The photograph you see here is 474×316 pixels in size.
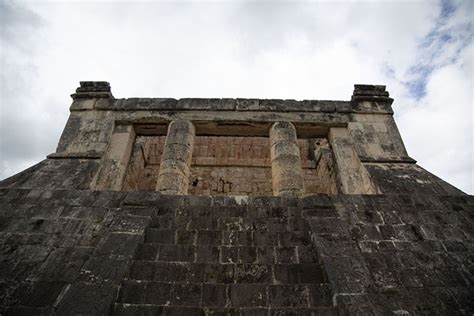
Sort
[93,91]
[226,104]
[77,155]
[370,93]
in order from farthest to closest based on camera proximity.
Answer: [370,93]
[93,91]
[226,104]
[77,155]

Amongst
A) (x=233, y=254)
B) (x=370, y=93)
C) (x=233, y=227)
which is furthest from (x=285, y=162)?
(x=370, y=93)

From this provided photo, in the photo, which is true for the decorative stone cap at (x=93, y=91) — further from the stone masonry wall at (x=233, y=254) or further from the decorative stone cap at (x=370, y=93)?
the decorative stone cap at (x=370, y=93)

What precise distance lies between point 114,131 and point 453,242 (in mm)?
8232

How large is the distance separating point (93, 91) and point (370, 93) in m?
8.57

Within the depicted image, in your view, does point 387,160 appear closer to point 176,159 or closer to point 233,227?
point 233,227

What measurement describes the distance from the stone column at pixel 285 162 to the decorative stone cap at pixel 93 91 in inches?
204

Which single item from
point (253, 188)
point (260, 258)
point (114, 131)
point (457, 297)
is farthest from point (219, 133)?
point (457, 297)

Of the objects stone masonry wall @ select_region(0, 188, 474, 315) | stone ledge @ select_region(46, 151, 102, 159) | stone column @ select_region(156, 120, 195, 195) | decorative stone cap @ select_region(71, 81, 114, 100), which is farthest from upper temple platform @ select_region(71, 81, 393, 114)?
stone masonry wall @ select_region(0, 188, 474, 315)

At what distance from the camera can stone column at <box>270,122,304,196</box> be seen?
6992 millimetres

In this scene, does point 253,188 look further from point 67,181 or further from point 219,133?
point 67,181

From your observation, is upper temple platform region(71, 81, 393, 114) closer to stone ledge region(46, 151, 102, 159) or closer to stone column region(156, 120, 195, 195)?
stone column region(156, 120, 195, 195)

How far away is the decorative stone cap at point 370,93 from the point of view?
29.4ft

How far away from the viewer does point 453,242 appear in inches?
194

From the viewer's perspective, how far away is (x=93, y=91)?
897 centimetres
